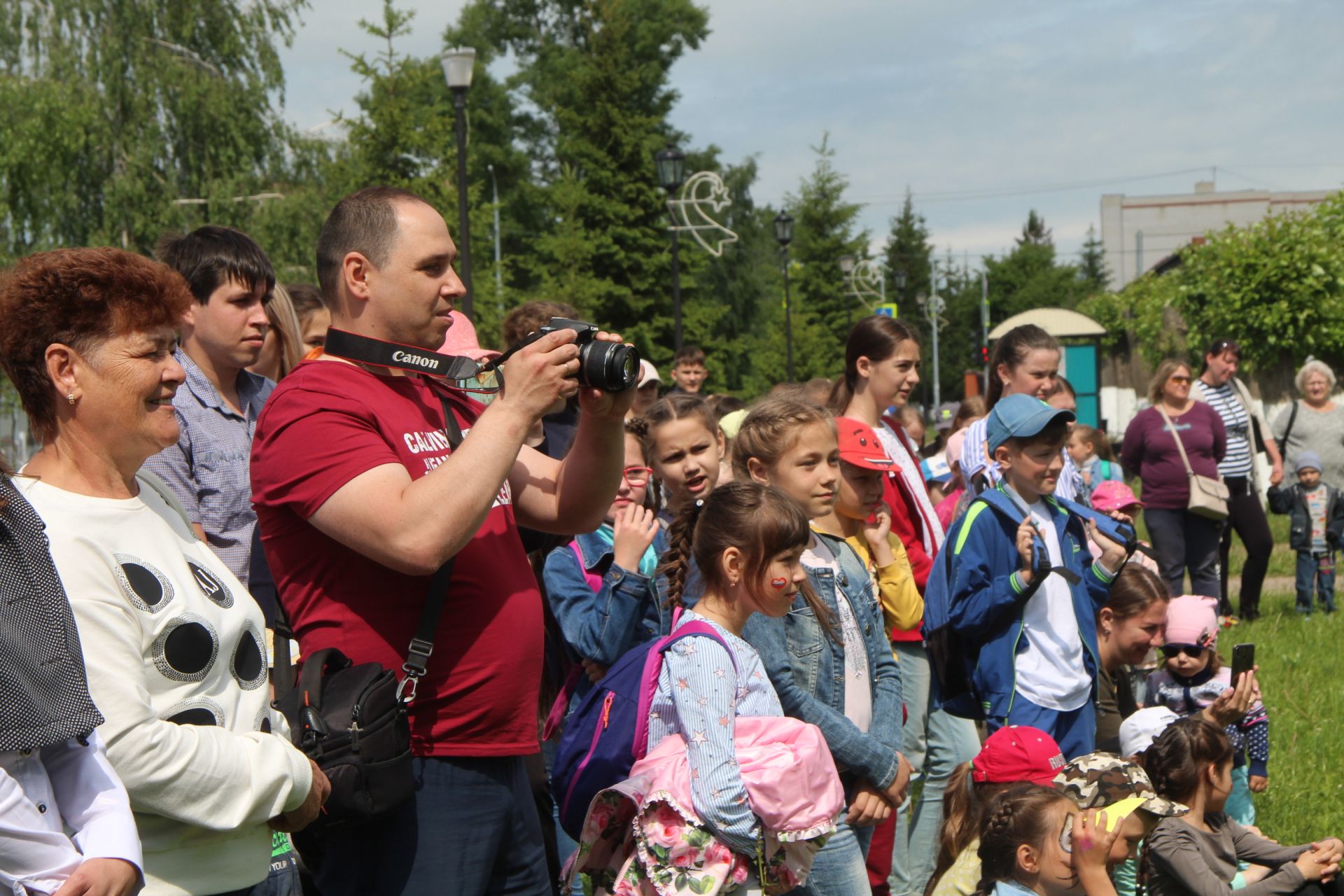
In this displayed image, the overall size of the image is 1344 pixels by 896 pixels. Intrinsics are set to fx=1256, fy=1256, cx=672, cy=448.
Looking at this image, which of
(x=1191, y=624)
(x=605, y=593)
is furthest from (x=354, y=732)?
(x=1191, y=624)

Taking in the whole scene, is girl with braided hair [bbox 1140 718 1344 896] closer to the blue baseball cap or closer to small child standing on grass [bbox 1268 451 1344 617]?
the blue baseball cap

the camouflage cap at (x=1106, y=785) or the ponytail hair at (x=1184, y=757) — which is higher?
the camouflage cap at (x=1106, y=785)

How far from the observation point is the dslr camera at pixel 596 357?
2.58 m

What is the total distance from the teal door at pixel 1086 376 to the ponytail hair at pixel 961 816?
2205cm

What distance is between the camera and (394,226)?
2629 mm

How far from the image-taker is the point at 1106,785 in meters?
3.80

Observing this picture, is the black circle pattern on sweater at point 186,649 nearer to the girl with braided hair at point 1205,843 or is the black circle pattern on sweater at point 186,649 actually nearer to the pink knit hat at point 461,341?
the pink knit hat at point 461,341

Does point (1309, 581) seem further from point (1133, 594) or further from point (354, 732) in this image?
point (354, 732)

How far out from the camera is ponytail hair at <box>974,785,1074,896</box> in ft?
11.8

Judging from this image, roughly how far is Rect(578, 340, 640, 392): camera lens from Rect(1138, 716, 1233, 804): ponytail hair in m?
2.78

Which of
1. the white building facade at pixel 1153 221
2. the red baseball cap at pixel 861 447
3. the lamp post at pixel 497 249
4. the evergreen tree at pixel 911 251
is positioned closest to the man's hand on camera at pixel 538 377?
the red baseball cap at pixel 861 447

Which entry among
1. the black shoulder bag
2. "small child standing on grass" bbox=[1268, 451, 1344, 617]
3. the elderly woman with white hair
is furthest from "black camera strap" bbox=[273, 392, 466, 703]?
the elderly woman with white hair

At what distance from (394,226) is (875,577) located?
2.56m

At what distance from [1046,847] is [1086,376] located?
75.6 feet
